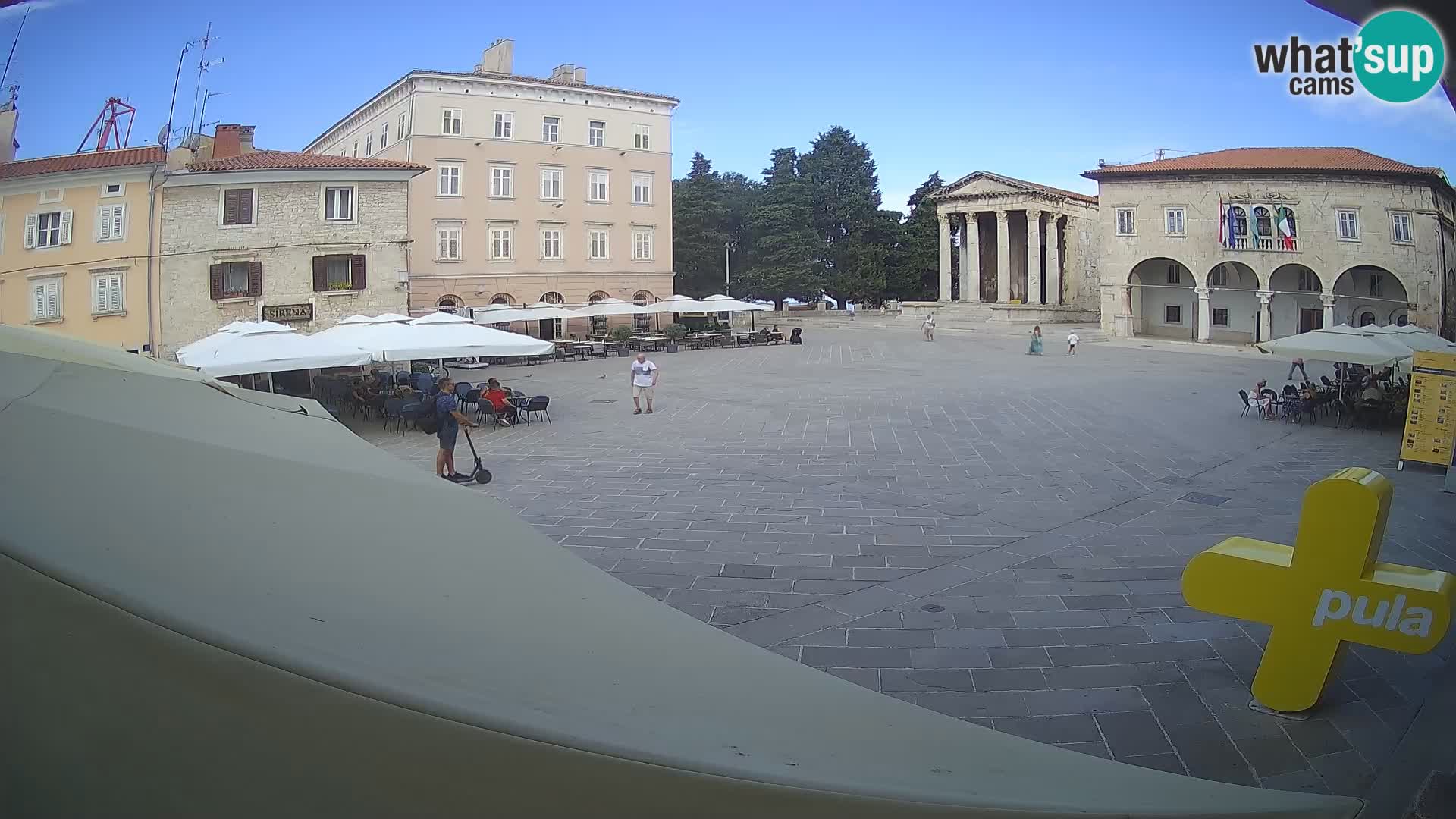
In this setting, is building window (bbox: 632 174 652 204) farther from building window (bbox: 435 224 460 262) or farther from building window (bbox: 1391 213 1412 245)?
building window (bbox: 1391 213 1412 245)

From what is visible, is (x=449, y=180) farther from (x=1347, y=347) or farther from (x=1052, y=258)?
(x=1052, y=258)

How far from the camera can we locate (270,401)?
3.91 meters

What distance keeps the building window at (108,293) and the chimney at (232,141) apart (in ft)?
10.7

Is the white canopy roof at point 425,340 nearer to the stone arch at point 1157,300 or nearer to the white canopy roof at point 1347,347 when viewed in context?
the white canopy roof at point 1347,347

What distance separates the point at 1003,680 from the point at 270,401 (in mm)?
3811

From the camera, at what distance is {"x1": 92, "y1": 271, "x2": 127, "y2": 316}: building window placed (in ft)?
15.1

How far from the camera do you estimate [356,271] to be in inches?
726

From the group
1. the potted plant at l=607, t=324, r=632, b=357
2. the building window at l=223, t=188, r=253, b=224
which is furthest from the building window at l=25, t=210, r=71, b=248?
the potted plant at l=607, t=324, r=632, b=357

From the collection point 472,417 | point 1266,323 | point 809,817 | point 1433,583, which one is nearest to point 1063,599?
point 1433,583

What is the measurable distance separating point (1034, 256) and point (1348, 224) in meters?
39.0

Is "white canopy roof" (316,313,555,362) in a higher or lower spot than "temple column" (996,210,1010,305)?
lower

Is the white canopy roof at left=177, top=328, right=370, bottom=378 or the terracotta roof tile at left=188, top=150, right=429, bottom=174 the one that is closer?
the terracotta roof tile at left=188, top=150, right=429, bottom=174

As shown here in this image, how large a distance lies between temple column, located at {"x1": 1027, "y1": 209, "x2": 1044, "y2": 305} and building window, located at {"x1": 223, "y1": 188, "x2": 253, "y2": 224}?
44.5 metres

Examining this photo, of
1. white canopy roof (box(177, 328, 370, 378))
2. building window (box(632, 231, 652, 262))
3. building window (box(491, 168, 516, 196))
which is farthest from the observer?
building window (box(632, 231, 652, 262))
